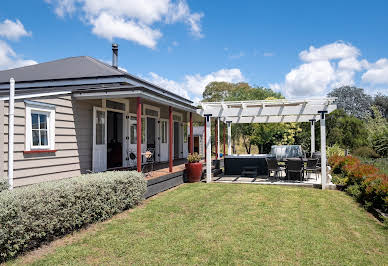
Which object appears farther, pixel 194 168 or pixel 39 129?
pixel 194 168

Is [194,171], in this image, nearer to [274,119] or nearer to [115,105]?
[115,105]

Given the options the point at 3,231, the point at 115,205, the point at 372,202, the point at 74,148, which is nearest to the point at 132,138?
the point at 74,148

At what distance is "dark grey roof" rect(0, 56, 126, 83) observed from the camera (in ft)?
32.6

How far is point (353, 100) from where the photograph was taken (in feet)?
172

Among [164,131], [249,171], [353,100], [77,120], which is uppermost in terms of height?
[353,100]

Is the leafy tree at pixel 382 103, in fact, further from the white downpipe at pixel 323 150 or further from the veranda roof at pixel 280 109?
the white downpipe at pixel 323 150

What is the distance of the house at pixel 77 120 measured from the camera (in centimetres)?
619

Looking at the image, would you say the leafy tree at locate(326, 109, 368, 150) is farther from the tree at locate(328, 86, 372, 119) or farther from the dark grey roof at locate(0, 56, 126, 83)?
the tree at locate(328, 86, 372, 119)

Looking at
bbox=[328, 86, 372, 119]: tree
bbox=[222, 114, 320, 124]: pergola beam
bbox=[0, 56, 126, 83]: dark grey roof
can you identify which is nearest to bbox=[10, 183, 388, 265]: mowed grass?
bbox=[0, 56, 126, 83]: dark grey roof

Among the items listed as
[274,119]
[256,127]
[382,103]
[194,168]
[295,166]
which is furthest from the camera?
[382,103]

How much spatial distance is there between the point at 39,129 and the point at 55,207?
307 cm

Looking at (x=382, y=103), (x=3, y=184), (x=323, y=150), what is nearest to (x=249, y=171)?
(x=323, y=150)

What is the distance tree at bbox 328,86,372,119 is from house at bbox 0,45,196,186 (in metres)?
49.5

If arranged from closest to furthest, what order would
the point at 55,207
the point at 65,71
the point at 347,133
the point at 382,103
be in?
the point at 55,207 → the point at 65,71 → the point at 347,133 → the point at 382,103
